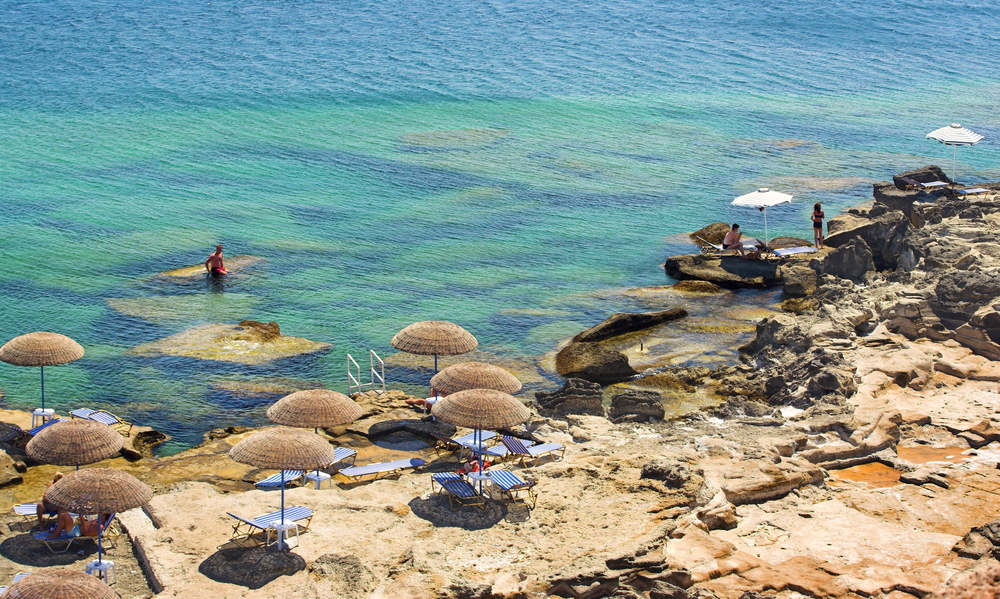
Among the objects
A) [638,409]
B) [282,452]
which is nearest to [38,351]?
[282,452]

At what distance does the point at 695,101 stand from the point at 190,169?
3553cm

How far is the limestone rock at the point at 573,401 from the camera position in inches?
952

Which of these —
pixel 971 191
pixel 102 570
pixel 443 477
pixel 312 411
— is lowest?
pixel 102 570

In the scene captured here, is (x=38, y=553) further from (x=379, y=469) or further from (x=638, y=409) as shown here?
(x=638, y=409)

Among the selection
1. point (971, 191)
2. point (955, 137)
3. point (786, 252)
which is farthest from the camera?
point (955, 137)

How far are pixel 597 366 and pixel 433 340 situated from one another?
4.91 meters

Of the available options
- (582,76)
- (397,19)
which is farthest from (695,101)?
(397,19)

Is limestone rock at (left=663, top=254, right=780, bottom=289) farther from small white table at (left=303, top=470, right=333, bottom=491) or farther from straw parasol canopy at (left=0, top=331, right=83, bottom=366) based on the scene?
straw parasol canopy at (left=0, top=331, right=83, bottom=366)

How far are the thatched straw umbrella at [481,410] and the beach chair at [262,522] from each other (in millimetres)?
3334

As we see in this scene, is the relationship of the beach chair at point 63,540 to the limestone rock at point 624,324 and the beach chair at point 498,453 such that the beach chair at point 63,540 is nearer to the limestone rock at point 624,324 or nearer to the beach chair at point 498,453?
the beach chair at point 498,453

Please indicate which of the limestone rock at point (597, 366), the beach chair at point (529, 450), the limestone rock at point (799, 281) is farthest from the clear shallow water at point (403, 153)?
the beach chair at point (529, 450)

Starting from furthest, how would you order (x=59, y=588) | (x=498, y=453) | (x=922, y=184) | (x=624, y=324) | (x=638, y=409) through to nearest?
(x=922, y=184) → (x=624, y=324) → (x=638, y=409) → (x=498, y=453) → (x=59, y=588)

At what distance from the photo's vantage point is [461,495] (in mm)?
18125

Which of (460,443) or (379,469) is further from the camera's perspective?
(460,443)
